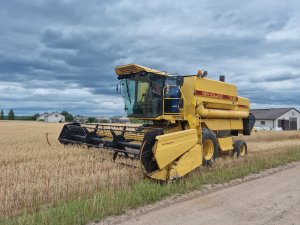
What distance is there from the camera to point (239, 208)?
5.16 m

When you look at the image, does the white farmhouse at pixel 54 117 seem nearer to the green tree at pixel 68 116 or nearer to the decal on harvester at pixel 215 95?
the green tree at pixel 68 116

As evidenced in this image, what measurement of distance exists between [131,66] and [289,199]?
17.4ft

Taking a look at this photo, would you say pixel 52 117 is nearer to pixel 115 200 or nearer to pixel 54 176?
pixel 54 176

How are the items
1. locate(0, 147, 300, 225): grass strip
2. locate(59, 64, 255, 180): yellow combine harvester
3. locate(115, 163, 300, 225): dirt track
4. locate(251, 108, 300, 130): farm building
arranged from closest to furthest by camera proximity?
locate(0, 147, 300, 225): grass strip < locate(115, 163, 300, 225): dirt track < locate(59, 64, 255, 180): yellow combine harvester < locate(251, 108, 300, 130): farm building

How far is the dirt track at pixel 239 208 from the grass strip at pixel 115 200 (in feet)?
1.45

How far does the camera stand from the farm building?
45031mm

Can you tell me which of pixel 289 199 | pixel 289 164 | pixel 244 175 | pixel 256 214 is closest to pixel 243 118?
pixel 289 164

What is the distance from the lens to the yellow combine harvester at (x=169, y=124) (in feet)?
21.9

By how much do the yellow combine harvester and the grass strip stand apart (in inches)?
14.5

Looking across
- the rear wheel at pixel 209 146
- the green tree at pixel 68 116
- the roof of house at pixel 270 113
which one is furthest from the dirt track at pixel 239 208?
the green tree at pixel 68 116

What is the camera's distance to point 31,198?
509 centimetres

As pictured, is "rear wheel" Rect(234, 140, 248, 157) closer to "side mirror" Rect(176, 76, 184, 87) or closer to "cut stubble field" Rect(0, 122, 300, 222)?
"cut stubble field" Rect(0, 122, 300, 222)

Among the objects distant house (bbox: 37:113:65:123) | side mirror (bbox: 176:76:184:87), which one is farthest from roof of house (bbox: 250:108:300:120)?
distant house (bbox: 37:113:65:123)

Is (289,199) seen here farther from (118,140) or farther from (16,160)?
(16,160)
